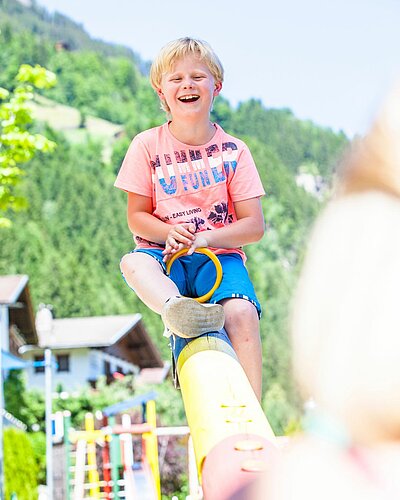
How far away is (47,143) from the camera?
10.8 meters

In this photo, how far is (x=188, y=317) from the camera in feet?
8.52

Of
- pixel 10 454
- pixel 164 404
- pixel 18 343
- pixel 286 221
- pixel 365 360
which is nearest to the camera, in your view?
pixel 365 360

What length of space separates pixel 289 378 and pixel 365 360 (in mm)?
97

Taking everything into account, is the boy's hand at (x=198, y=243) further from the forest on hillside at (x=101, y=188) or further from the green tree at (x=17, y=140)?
the forest on hillside at (x=101, y=188)

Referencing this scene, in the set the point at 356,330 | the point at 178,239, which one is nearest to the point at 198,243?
the point at 178,239

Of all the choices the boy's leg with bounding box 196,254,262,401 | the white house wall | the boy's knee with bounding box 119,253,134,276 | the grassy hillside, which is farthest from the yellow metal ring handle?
the grassy hillside

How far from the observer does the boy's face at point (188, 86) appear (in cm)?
317

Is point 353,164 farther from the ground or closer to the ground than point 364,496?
farther from the ground

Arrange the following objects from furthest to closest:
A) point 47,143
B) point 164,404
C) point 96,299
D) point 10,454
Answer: point 96,299, point 164,404, point 10,454, point 47,143

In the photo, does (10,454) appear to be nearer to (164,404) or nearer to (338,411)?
(338,411)

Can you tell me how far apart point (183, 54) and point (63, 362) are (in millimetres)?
46974

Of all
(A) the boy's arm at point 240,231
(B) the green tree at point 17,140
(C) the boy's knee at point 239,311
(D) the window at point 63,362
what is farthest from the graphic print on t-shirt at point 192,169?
(D) the window at point 63,362

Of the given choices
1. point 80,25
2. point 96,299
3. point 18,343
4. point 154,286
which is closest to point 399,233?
point 154,286

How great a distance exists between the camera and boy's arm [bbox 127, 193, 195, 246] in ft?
10.0
